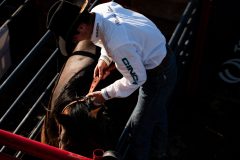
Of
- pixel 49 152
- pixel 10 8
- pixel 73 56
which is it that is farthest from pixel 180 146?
pixel 10 8

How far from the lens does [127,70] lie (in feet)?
9.57

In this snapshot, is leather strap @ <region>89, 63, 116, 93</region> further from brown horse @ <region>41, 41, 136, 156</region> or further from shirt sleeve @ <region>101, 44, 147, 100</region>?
shirt sleeve @ <region>101, 44, 147, 100</region>

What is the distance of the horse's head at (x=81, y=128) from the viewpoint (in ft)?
9.70

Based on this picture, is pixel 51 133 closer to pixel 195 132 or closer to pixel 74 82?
pixel 74 82

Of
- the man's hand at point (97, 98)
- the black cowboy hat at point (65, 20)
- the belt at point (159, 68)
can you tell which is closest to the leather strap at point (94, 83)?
the man's hand at point (97, 98)

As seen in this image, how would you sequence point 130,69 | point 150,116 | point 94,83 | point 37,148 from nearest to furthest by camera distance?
point 37,148, point 130,69, point 94,83, point 150,116

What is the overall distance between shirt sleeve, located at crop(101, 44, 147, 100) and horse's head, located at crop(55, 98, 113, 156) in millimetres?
173

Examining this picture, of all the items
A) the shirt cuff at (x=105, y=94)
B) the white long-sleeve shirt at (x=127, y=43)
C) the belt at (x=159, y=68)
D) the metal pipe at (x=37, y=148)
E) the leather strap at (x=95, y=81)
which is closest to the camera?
the metal pipe at (x=37, y=148)

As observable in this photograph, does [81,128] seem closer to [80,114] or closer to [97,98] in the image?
[80,114]

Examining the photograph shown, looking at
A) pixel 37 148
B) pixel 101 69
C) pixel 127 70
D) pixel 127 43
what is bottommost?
pixel 101 69

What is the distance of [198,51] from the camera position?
4.84 metres

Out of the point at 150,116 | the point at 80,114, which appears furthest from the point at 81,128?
the point at 150,116

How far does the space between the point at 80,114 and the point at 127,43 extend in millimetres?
591

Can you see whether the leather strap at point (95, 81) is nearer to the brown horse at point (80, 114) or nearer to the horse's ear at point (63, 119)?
the brown horse at point (80, 114)
